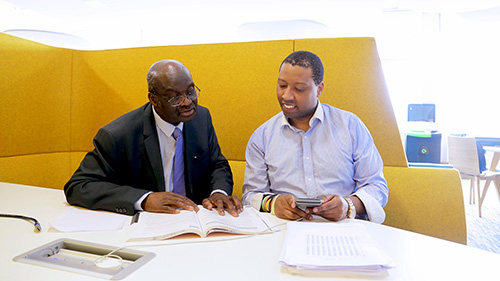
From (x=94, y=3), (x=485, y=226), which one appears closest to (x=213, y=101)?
(x=485, y=226)

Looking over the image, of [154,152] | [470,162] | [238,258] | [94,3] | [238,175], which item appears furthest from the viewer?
[94,3]

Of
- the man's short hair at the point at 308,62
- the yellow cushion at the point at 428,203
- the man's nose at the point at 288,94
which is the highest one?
the man's short hair at the point at 308,62

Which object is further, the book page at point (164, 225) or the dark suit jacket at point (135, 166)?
the dark suit jacket at point (135, 166)

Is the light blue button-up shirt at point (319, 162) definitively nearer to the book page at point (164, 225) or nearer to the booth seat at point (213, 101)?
the booth seat at point (213, 101)

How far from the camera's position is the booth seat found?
6.74ft

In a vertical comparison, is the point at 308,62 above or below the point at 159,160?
above

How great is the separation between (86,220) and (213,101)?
1.39 metres

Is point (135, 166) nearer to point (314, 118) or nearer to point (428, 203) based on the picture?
point (314, 118)

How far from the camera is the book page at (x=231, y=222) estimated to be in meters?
1.13

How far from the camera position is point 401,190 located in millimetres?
2068

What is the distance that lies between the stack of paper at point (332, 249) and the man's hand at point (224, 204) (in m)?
0.24

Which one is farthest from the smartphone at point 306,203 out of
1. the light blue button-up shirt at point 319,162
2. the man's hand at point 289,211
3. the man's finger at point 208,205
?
the light blue button-up shirt at point 319,162

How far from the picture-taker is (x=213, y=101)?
8.26 ft

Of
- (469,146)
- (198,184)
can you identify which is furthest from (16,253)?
(469,146)
